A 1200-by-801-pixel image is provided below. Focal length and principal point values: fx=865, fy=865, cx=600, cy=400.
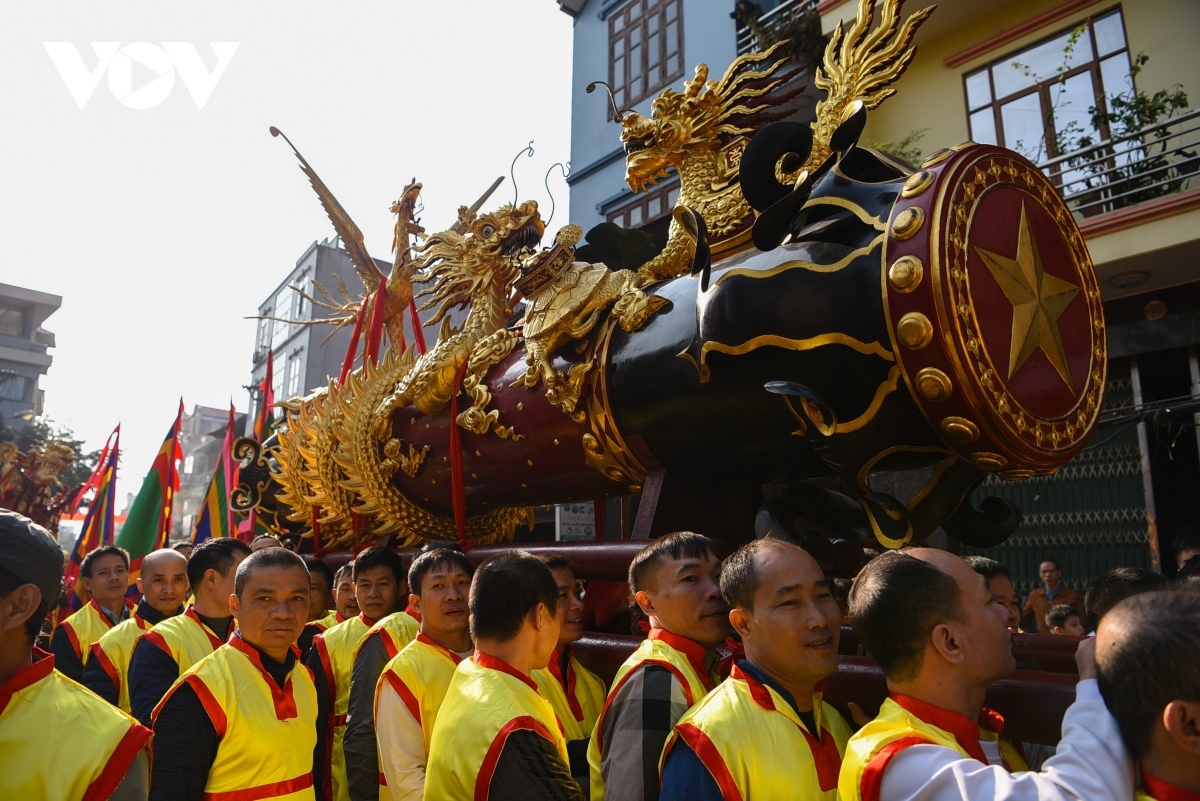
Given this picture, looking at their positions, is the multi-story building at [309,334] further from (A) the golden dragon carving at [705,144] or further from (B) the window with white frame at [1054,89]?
(A) the golden dragon carving at [705,144]

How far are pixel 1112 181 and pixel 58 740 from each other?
8.23 meters

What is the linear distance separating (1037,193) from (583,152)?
10.2m

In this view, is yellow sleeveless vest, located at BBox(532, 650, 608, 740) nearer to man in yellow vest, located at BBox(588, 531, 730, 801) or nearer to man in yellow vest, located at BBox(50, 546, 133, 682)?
man in yellow vest, located at BBox(588, 531, 730, 801)

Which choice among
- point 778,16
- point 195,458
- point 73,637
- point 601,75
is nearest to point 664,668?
point 73,637

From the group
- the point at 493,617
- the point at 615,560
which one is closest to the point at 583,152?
the point at 615,560

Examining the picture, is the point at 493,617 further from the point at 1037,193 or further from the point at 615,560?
the point at 1037,193

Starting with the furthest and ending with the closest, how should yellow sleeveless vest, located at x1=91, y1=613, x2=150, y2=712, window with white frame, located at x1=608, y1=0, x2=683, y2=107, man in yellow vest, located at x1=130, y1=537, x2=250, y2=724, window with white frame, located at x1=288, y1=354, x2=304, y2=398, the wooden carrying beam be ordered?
window with white frame, located at x1=288, y1=354, x2=304, y2=398
window with white frame, located at x1=608, y1=0, x2=683, y2=107
yellow sleeveless vest, located at x1=91, y1=613, x2=150, y2=712
man in yellow vest, located at x1=130, y1=537, x2=250, y2=724
the wooden carrying beam

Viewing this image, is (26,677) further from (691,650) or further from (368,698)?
(368,698)

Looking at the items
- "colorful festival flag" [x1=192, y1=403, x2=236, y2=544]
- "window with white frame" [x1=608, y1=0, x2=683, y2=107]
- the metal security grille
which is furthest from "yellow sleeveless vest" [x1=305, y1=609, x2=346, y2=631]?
"window with white frame" [x1=608, y1=0, x2=683, y2=107]

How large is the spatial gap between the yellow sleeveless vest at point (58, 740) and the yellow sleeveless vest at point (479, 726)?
0.71 m

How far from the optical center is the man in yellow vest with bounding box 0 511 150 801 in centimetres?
181

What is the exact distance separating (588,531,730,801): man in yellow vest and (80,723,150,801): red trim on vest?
3.66 ft

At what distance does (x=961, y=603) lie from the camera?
1.79m

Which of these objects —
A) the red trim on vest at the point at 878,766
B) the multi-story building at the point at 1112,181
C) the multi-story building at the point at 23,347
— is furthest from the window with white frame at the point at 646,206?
the multi-story building at the point at 23,347
